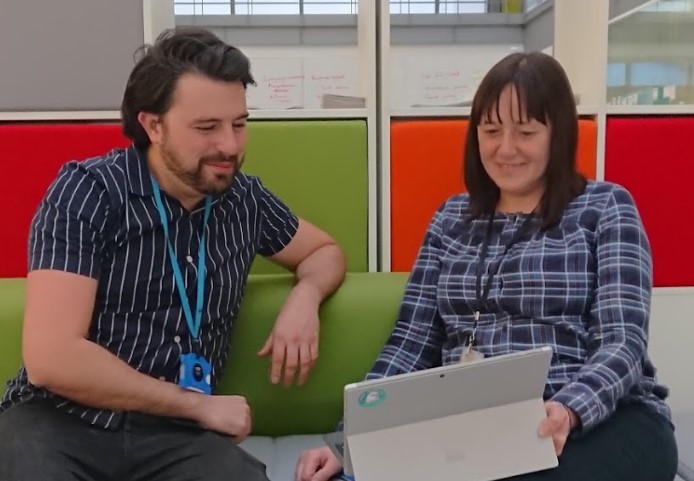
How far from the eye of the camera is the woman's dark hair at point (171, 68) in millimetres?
1386

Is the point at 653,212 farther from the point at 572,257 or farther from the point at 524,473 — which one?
the point at 524,473

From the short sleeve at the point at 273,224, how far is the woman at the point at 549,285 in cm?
31

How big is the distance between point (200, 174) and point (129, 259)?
0.67ft

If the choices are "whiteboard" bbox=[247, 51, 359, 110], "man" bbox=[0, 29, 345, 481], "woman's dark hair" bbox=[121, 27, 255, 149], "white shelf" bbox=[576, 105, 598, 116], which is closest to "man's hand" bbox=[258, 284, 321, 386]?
"man" bbox=[0, 29, 345, 481]

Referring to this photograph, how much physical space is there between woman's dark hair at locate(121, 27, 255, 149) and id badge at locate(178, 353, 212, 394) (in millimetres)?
438

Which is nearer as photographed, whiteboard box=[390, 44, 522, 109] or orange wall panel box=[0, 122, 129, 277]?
orange wall panel box=[0, 122, 129, 277]

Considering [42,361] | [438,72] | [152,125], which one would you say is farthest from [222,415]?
[438,72]

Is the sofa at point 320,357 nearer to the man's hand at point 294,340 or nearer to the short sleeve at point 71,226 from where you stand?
the man's hand at point 294,340

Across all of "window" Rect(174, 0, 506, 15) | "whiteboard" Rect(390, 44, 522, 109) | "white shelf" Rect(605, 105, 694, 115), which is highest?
"window" Rect(174, 0, 506, 15)

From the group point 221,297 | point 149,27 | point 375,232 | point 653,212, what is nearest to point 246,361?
point 221,297

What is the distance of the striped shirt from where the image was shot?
129cm

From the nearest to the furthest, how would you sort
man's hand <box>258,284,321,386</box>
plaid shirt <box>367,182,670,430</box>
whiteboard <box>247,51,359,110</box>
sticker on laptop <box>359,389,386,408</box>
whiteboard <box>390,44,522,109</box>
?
sticker on laptop <box>359,389,386,408</box>, plaid shirt <box>367,182,670,430</box>, man's hand <box>258,284,321,386</box>, whiteboard <box>390,44,522,109</box>, whiteboard <box>247,51,359,110</box>

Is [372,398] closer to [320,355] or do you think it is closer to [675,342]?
[320,355]

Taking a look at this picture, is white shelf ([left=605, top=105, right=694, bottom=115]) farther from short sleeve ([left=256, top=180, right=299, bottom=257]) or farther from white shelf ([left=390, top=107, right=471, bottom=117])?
short sleeve ([left=256, top=180, right=299, bottom=257])
